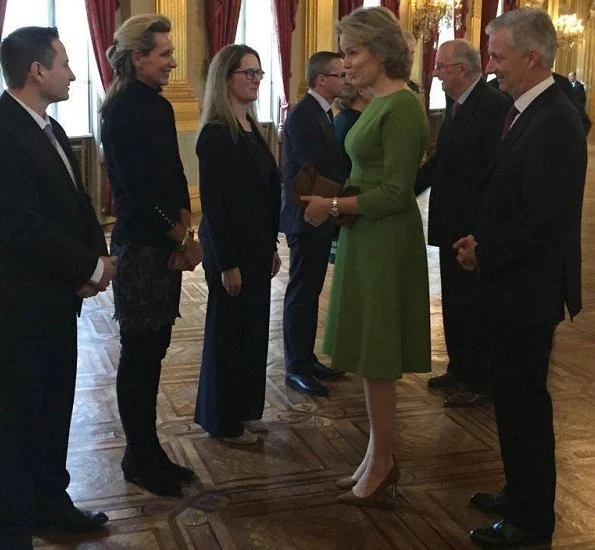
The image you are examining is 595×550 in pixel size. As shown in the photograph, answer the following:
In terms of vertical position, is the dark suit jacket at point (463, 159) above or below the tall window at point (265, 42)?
below

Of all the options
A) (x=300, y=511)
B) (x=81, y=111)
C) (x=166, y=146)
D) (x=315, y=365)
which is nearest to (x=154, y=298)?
(x=166, y=146)

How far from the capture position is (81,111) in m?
8.78

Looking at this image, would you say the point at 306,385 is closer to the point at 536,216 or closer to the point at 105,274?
the point at 105,274

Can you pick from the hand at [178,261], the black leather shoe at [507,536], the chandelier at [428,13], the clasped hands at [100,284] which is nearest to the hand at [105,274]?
the clasped hands at [100,284]

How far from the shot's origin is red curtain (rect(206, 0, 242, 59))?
9.80 meters

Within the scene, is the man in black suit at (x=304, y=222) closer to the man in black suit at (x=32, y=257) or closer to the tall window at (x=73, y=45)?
the man in black suit at (x=32, y=257)

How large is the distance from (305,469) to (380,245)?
104 centimetres

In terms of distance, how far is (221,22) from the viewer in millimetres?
9945

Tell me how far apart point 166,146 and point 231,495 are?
128cm

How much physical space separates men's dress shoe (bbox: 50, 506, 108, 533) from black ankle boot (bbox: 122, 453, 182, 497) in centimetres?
30

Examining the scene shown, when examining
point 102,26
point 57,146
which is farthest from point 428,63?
point 57,146

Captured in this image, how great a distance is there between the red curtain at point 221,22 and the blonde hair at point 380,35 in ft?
24.5

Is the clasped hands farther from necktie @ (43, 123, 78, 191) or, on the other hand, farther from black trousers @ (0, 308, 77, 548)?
necktie @ (43, 123, 78, 191)

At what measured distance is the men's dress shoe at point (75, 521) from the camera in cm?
271
